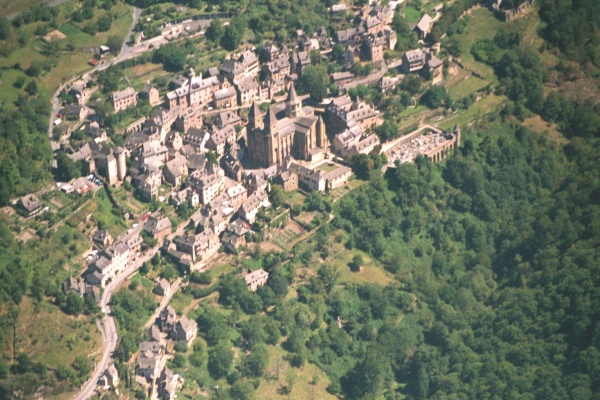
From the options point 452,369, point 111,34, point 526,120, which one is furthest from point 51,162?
point 526,120

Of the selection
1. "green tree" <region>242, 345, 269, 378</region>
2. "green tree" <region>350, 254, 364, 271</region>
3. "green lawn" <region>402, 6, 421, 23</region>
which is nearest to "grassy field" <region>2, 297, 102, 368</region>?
"green tree" <region>242, 345, 269, 378</region>

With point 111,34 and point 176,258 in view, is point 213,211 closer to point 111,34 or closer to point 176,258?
point 176,258

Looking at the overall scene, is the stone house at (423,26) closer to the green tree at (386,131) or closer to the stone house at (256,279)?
the green tree at (386,131)

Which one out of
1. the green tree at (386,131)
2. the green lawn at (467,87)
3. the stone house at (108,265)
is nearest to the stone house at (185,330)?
the stone house at (108,265)

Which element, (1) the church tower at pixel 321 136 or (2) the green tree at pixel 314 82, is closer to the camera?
(1) the church tower at pixel 321 136

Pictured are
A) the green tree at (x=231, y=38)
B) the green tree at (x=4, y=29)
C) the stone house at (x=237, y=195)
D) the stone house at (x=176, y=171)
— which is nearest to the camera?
the stone house at (x=237, y=195)

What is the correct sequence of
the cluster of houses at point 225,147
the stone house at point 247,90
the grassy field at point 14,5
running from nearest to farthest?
1. the cluster of houses at point 225,147
2. the stone house at point 247,90
3. the grassy field at point 14,5

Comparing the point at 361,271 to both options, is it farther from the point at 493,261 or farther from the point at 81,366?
the point at 81,366

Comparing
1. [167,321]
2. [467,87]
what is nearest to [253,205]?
[167,321]
